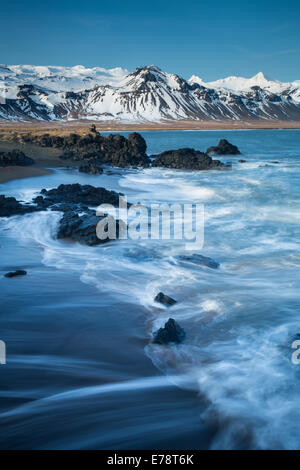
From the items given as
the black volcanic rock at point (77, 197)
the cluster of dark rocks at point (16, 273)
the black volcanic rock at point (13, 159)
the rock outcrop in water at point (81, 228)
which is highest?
the black volcanic rock at point (13, 159)

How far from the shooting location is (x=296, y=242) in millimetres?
9070

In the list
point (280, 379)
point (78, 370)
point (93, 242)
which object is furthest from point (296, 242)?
point (78, 370)

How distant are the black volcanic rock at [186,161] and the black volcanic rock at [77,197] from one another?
13967 millimetres

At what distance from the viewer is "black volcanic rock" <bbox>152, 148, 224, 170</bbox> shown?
25859 millimetres

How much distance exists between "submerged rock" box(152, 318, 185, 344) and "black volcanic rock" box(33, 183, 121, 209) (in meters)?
8.17

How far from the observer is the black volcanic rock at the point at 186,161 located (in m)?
25.9

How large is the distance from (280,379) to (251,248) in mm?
5064

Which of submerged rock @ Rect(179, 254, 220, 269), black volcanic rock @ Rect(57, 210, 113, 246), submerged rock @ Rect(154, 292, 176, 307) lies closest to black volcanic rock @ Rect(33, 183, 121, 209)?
black volcanic rock @ Rect(57, 210, 113, 246)

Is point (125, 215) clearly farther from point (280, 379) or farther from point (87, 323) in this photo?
point (280, 379)

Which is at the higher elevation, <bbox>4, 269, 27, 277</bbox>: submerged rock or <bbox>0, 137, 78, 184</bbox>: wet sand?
<bbox>0, 137, 78, 184</bbox>: wet sand

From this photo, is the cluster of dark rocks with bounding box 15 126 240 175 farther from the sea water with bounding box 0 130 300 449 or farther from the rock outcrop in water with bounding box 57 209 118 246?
the sea water with bounding box 0 130 300 449

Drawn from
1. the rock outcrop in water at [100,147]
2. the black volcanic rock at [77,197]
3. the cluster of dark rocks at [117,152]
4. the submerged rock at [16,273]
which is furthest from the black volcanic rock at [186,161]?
the submerged rock at [16,273]

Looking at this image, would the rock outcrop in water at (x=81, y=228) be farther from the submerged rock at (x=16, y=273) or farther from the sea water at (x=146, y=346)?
the submerged rock at (x=16, y=273)
